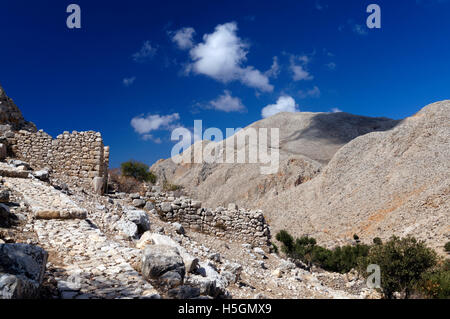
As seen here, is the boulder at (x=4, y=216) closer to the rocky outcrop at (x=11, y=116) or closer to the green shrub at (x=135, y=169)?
the rocky outcrop at (x=11, y=116)

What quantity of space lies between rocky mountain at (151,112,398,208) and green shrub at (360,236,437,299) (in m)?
36.2

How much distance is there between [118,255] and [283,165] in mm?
46738

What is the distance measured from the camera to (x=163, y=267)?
3961 mm

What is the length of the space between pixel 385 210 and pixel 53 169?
95.4 feet

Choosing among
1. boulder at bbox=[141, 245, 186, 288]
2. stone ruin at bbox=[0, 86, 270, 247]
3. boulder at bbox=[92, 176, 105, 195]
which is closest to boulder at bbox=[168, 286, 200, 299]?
boulder at bbox=[141, 245, 186, 288]

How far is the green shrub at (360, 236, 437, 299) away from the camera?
9609 mm

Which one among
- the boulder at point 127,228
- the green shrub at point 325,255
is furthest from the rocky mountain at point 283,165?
the boulder at point 127,228

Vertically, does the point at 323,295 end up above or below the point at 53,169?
below

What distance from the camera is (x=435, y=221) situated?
23109mm

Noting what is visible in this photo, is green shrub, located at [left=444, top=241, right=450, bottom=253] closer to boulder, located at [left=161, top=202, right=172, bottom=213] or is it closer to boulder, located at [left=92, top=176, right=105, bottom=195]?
boulder, located at [left=161, top=202, right=172, bottom=213]

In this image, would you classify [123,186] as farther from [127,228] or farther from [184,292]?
[184,292]

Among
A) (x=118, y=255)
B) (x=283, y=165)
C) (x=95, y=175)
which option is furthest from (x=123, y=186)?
(x=283, y=165)
